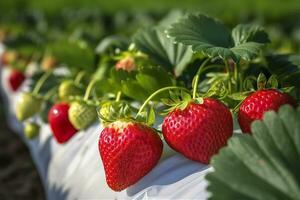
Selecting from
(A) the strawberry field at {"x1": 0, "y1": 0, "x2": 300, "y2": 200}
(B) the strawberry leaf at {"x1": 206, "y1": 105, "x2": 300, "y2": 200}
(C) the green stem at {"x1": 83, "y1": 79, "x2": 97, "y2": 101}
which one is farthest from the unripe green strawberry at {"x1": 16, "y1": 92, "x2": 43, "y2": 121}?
(B) the strawberry leaf at {"x1": 206, "y1": 105, "x2": 300, "y2": 200}

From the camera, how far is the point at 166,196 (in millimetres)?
1472

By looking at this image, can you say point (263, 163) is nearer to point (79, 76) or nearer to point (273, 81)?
point (273, 81)

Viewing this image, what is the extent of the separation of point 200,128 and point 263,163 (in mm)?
287

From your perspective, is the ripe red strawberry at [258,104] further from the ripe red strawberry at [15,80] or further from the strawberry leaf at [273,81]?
the ripe red strawberry at [15,80]

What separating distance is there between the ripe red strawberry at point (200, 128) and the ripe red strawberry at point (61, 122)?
2.63 ft

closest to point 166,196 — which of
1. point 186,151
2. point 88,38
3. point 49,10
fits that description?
point 186,151

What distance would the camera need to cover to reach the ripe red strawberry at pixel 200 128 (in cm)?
148

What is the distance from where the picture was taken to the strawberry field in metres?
1.23

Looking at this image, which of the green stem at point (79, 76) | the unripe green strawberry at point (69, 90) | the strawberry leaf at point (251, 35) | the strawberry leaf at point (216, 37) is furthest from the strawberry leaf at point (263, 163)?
the green stem at point (79, 76)

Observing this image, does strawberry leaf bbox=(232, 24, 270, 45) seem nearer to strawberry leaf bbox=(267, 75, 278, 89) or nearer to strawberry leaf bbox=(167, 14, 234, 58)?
strawberry leaf bbox=(167, 14, 234, 58)

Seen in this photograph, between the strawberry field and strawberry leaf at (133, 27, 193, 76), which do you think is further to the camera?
strawberry leaf at (133, 27, 193, 76)

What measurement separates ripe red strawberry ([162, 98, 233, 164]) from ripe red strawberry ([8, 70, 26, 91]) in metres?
2.57

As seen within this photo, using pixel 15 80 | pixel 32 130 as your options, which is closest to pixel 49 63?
pixel 15 80

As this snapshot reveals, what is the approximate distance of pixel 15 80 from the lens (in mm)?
3977
